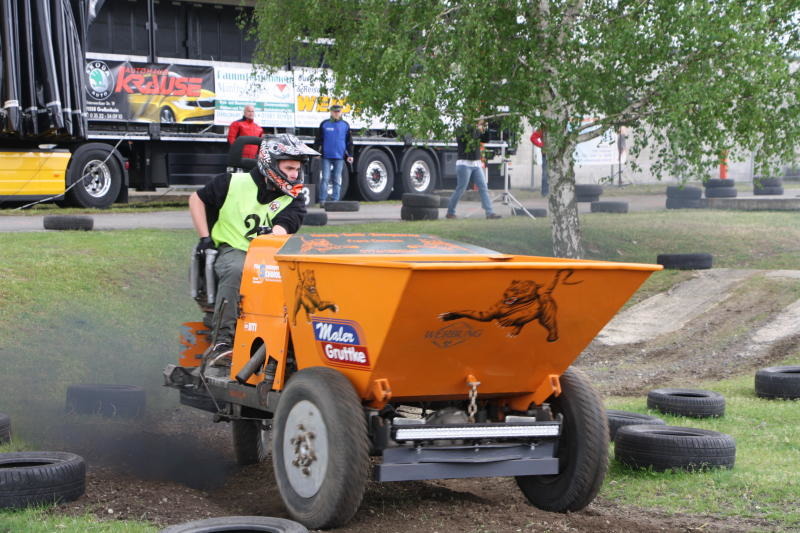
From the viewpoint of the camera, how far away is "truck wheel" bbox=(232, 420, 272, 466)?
7402mm

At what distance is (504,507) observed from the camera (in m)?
6.06

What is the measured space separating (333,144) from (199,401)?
13.6m

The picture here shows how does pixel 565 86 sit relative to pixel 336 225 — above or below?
above

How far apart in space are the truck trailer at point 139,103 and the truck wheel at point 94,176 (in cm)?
2

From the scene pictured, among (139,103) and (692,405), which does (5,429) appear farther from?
(139,103)

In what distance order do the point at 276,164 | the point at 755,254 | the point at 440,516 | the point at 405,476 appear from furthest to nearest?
the point at 755,254, the point at 276,164, the point at 440,516, the point at 405,476

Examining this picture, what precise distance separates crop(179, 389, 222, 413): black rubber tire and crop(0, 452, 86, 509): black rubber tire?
120 cm

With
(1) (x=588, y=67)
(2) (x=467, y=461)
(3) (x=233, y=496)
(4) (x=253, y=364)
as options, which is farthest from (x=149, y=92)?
(2) (x=467, y=461)

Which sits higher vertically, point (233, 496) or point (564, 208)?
point (564, 208)

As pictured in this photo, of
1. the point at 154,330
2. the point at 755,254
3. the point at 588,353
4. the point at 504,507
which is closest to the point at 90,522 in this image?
the point at 504,507

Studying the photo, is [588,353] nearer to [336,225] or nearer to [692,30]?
[692,30]

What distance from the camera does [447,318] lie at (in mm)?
5102

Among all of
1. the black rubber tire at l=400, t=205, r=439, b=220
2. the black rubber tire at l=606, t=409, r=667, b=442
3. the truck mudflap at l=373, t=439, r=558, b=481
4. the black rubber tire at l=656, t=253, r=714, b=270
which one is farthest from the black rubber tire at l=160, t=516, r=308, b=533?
the black rubber tire at l=400, t=205, r=439, b=220

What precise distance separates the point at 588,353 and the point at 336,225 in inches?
219
